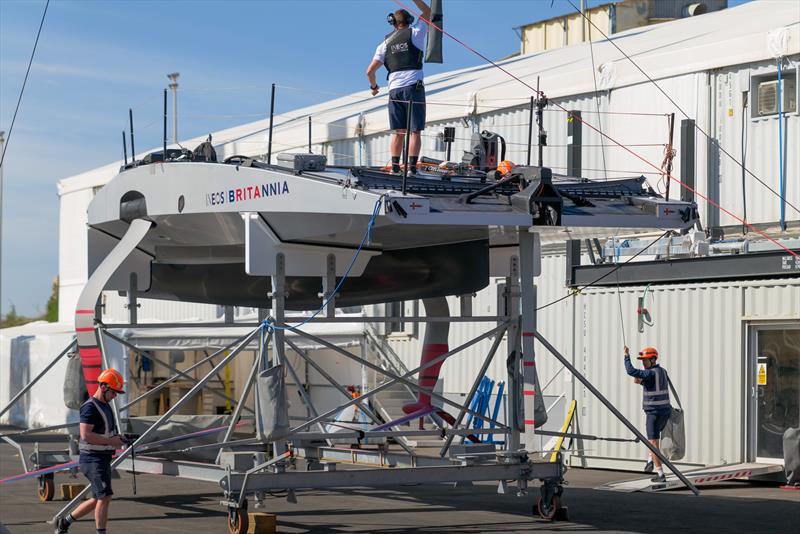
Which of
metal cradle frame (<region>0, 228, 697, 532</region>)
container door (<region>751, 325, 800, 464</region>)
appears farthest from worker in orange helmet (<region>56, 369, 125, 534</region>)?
container door (<region>751, 325, 800, 464</region>)

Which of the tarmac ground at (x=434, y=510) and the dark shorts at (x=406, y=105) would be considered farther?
the dark shorts at (x=406, y=105)

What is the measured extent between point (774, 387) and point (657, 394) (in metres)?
2.12

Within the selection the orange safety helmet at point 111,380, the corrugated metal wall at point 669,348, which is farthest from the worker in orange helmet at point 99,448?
the corrugated metal wall at point 669,348

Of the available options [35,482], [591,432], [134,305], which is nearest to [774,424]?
[591,432]

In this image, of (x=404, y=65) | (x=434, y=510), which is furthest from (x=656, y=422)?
(x=404, y=65)

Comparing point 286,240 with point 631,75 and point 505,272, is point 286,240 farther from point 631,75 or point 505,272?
point 631,75

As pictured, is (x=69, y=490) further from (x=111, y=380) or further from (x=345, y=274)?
(x=345, y=274)

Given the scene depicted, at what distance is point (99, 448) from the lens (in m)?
12.1

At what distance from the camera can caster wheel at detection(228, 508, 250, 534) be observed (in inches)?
495

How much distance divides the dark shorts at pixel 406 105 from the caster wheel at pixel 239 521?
4.64 metres

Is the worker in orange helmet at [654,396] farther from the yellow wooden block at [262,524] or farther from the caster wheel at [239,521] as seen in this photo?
the caster wheel at [239,521]

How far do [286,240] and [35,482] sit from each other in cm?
863

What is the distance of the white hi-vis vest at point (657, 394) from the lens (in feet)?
61.0

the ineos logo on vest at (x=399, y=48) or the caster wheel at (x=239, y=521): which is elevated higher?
the ineos logo on vest at (x=399, y=48)
